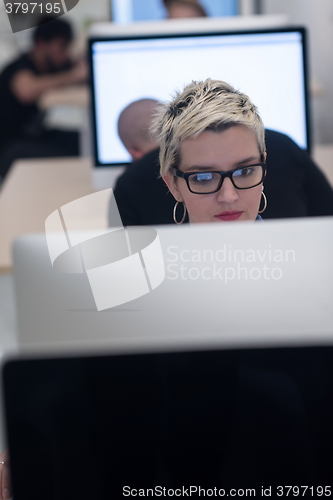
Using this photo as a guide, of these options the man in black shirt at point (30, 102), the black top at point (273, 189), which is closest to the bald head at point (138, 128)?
the black top at point (273, 189)

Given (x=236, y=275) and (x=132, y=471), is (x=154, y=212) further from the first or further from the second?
(x=132, y=471)

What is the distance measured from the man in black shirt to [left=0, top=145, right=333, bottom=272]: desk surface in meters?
1.30

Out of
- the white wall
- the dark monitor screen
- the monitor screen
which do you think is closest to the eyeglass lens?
the dark monitor screen

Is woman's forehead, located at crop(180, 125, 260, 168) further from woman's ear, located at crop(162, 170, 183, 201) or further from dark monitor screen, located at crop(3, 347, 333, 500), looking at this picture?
dark monitor screen, located at crop(3, 347, 333, 500)

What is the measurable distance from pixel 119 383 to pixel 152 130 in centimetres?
34

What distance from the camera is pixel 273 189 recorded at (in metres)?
0.67

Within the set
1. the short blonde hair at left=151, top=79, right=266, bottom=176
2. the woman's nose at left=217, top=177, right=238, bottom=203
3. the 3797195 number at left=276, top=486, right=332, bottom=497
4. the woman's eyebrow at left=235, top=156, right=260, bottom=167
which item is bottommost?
the 3797195 number at left=276, top=486, right=332, bottom=497

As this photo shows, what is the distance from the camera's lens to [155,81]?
53.4 inches

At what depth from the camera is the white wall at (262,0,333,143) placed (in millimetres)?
3283

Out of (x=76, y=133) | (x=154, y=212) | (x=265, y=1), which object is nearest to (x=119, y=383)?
(x=154, y=212)

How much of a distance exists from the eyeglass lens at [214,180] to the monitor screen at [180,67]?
49cm

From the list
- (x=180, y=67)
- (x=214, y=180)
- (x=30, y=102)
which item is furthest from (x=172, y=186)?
(x=30, y=102)

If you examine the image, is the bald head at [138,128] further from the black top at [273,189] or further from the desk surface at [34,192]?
the desk surface at [34,192]

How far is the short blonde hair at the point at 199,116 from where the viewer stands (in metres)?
0.62
